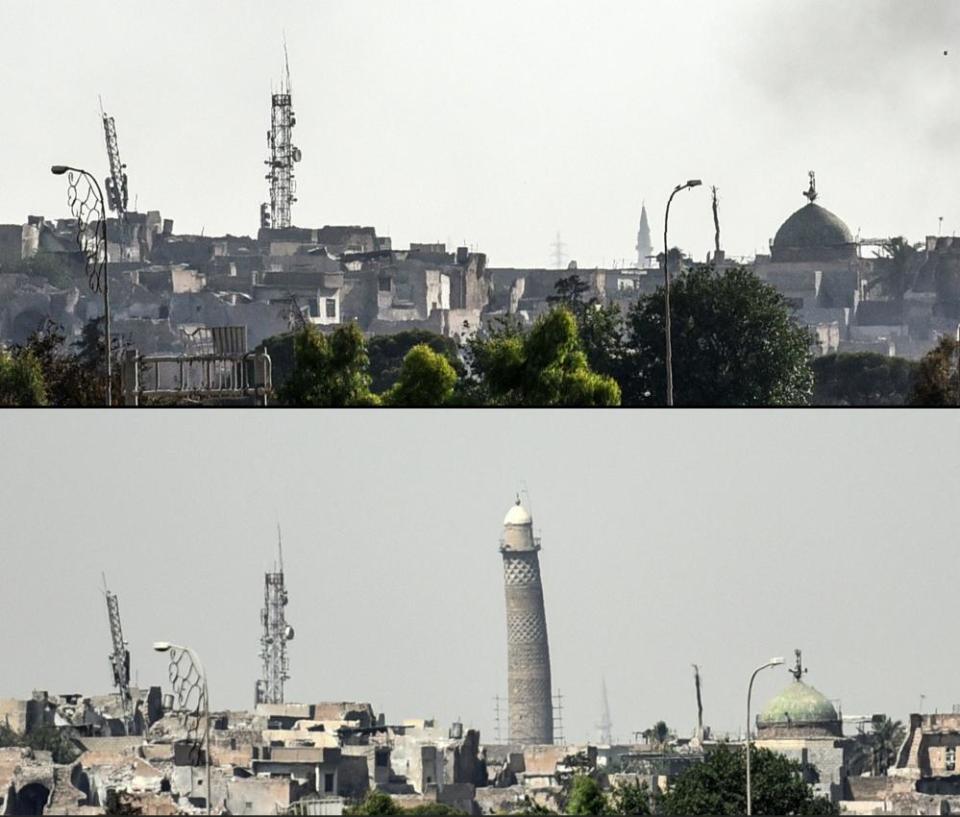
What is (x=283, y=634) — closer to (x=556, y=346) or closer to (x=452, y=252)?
(x=556, y=346)

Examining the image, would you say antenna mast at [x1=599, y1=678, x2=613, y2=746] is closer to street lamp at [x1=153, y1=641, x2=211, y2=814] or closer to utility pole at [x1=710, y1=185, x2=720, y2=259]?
street lamp at [x1=153, y1=641, x2=211, y2=814]

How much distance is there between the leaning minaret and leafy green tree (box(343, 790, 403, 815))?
8148mm

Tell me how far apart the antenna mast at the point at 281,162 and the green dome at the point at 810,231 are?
75.7 ft

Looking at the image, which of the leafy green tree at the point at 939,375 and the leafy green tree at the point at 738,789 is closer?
the leafy green tree at the point at 738,789

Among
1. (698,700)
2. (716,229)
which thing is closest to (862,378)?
(716,229)

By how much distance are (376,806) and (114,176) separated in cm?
6074

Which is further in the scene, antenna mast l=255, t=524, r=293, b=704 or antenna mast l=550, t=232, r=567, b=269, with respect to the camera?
antenna mast l=550, t=232, r=567, b=269

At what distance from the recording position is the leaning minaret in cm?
5909

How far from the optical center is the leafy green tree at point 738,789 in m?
42.7

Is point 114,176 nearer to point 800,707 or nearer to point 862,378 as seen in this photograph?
point 862,378

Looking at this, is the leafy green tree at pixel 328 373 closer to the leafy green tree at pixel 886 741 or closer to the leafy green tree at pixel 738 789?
the leafy green tree at pixel 886 741

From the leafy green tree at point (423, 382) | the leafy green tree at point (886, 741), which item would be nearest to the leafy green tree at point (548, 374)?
the leafy green tree at point (423, 382)

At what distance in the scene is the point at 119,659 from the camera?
174ft

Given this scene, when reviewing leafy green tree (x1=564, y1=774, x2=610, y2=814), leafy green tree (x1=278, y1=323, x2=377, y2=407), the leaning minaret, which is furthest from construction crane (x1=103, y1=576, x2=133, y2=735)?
leafy green tree (x1=564, y1=774, x2=610, y2=814)
